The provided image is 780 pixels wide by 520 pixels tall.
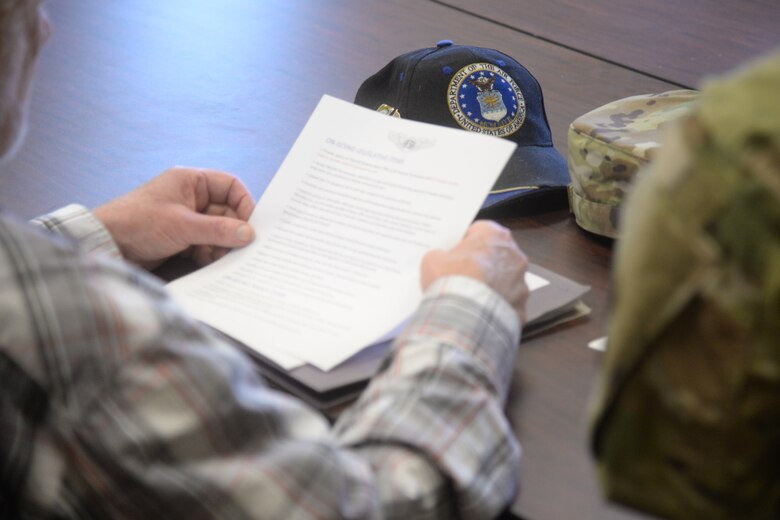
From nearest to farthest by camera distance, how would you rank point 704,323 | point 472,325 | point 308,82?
point 704,323
point 472,325
point 308,82

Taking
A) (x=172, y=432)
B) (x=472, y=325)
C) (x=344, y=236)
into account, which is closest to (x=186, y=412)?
(x=172, y=432)

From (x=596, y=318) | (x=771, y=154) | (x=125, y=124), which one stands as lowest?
(x=596, y=318)

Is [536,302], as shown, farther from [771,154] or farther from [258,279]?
[771,154]

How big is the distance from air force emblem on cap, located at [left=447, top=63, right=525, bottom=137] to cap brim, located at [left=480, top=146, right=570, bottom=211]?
0.04m

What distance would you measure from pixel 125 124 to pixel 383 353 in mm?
666

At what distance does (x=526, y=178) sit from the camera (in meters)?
1.21

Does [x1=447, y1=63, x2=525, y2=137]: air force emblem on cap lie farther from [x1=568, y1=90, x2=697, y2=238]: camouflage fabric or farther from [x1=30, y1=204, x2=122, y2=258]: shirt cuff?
[x1=30, y1=204, x2=122, y2=258]: shirt cuff

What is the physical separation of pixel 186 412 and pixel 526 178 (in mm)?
619

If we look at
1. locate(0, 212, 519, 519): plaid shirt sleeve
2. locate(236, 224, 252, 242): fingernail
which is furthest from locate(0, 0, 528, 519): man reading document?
locate(236, 224, 252, 242): fingernail

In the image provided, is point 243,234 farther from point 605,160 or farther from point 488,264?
point 605,160

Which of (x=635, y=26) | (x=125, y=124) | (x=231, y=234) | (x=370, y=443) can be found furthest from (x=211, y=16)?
(x=370, y=443)

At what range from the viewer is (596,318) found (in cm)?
103

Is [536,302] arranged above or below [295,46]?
below

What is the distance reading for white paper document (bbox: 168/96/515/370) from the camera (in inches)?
38.8
